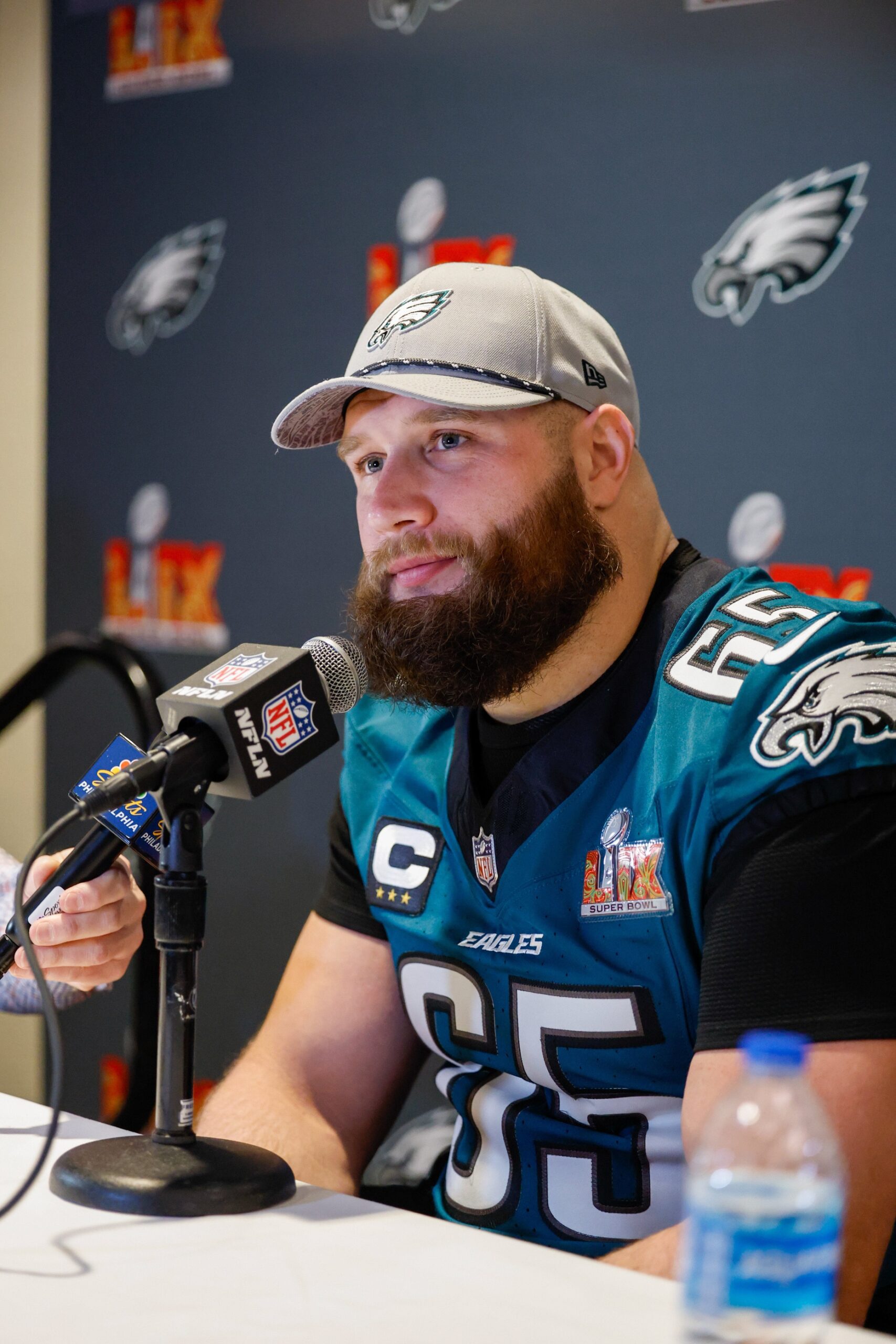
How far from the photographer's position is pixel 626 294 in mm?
1982

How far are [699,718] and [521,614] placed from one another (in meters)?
0.21

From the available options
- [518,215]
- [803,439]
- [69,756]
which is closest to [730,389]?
[803,439]

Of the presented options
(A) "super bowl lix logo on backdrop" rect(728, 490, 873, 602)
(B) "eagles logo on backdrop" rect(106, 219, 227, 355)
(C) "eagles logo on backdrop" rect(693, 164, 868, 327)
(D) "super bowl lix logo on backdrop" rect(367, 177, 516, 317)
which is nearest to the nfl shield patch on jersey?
(A) "super bowl lix logo on backdrop" rect(728, 490, 873, 602)

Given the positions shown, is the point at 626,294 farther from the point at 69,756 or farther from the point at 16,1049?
the point at 16,1049

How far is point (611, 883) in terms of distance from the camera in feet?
3.64

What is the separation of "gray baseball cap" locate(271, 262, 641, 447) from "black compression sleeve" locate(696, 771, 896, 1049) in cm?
48

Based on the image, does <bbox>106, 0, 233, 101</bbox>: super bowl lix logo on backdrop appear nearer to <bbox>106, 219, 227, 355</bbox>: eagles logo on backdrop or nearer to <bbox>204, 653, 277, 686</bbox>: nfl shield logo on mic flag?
<bbox>106, 219, 227, 355</bbox>: eagles logo on backdrop

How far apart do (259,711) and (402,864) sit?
1.54 ft

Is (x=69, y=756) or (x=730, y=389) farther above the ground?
(x=730, y=389)

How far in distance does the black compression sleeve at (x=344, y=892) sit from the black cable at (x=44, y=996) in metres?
0.53

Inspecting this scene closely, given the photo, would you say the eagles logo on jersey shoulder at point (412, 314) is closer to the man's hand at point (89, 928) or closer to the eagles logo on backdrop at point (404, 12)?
the man's hand at point (89, 928)

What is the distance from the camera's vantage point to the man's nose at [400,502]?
120 centimetres

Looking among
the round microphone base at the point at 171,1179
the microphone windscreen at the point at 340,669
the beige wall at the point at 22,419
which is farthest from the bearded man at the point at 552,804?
the beige wall at the point at 22,419

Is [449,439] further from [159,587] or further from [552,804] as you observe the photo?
[159,587]
